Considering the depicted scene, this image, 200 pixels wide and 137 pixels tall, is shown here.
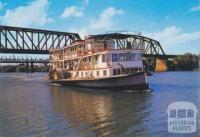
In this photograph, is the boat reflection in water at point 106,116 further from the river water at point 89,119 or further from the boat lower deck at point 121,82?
the boat lower deck at point 121,82

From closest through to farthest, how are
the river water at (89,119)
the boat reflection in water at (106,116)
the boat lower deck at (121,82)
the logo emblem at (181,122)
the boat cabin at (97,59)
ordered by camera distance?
1. the logo emblem at (181,122)
2. the river water at (89,119)
3. the boat reflection in water at (106,116)
4. the boat lower deck at (121,82)
5. the boat cabin at (97,59)

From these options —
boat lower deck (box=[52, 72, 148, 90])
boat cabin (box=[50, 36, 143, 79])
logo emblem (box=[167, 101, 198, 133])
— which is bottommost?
logo emblem (box=[167, 101, 198, 133])

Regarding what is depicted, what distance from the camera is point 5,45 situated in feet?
A: 364

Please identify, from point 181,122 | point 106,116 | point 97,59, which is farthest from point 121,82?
point 181,122

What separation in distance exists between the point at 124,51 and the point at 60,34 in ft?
291

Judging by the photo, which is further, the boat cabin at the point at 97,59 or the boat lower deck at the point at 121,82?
the boat cabin at the point at 97,59

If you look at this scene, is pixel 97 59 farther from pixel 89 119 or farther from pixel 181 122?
pixel 181 122

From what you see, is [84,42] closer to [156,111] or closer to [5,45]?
[156,111]

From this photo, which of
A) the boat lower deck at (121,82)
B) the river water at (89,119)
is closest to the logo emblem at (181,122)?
the river water at (89,119)

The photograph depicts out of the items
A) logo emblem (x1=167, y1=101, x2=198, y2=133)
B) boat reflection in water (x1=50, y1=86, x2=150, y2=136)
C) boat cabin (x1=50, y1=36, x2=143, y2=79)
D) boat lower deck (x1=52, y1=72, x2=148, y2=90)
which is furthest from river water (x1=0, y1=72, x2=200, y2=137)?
boat cabin (x1=50, y1=36, x2=143, y2=79)

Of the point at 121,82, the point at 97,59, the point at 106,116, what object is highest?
the point at 97,59

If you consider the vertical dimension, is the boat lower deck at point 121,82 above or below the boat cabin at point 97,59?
below

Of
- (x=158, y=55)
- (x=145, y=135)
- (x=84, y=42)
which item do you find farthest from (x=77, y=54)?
(x=158, y=55)

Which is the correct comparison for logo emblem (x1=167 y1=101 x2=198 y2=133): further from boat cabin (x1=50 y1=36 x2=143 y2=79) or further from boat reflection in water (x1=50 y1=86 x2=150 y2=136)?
boat cabin (x1=50 y1=36 x2=143 y2=79)
